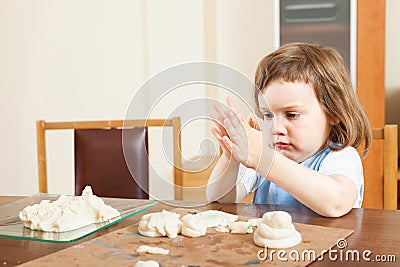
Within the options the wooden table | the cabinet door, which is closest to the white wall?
the cabinet door

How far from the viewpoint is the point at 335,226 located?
97 cm

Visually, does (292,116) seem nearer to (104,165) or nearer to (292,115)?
(292,115)

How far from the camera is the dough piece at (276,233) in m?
0.83

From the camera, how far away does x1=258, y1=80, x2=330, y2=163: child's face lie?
1.23 metres

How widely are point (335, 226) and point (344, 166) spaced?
239 millimetres

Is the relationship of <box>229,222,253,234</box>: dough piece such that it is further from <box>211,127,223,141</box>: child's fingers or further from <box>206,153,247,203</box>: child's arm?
<box>206,153,247,203</box>: child's arm

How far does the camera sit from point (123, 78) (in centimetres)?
323

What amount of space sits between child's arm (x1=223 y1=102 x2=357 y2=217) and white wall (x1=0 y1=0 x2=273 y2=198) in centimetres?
204

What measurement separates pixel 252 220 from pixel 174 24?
7.70 ft

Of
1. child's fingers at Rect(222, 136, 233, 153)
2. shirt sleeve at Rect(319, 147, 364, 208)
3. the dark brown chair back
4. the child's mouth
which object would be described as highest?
child's fingers at Rect(222, 136, 233, 153)

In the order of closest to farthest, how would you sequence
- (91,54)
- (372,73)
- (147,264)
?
(147,264) < (372,73) < (91,54)

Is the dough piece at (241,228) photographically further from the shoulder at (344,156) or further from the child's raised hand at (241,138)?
the shoulder at (344,156)

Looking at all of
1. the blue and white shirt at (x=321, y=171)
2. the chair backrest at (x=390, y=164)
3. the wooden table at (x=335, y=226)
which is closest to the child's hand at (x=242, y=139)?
the wooden table at (x=335, y=226)

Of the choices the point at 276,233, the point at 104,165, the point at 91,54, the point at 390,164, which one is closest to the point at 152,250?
the point at 276,233
